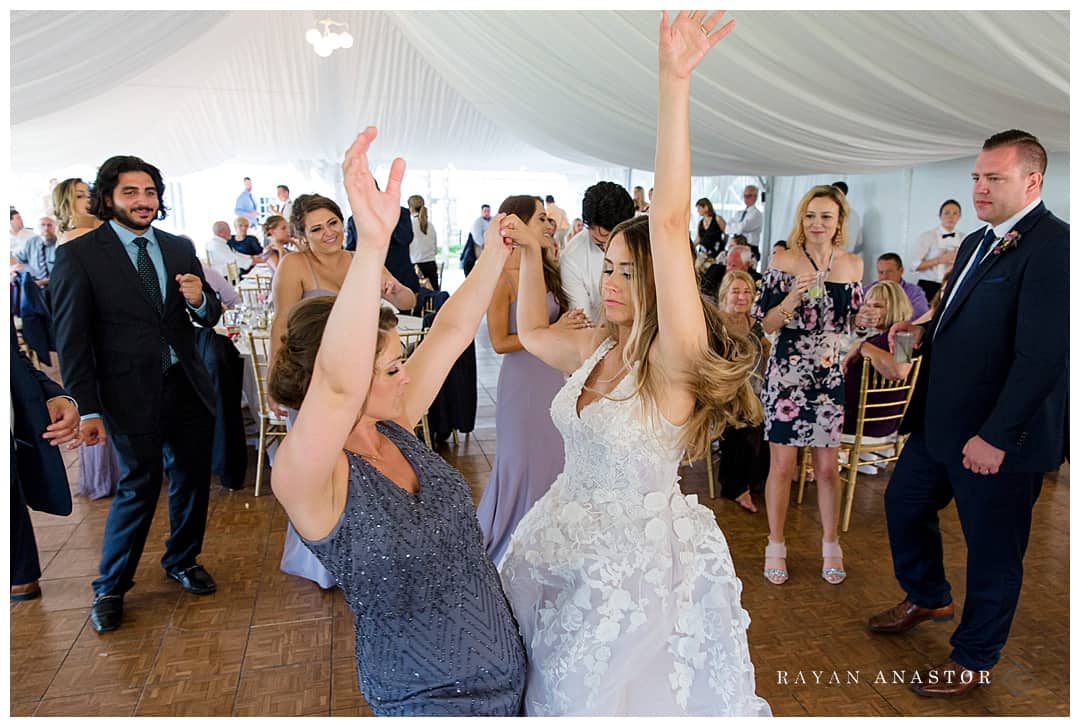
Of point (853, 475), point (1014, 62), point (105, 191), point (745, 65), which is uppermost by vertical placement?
point (745, 65)

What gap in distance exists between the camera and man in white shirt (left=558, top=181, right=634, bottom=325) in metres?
2.87

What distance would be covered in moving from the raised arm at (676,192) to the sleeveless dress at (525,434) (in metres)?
1.45

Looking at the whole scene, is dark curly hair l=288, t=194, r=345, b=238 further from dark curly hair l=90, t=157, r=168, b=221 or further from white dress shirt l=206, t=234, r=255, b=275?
white dress shirt l=206, t=234, r=255, b=275

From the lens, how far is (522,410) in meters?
2.88

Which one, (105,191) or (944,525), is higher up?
(105,191)

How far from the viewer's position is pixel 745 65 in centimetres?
324

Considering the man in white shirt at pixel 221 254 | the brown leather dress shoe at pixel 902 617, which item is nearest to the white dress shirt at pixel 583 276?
the brown leather dress shoe at pixel 902 617

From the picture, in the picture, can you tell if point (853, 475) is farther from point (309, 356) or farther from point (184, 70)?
point (184, 70)

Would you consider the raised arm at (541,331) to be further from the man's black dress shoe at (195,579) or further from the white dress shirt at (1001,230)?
the man's black dress shoe at (195,579)

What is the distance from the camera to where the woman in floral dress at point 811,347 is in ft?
9.43

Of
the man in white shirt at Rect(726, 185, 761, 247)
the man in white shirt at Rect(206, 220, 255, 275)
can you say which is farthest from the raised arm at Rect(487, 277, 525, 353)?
the man in white shirt at Rect(726, 185, 761, 247)

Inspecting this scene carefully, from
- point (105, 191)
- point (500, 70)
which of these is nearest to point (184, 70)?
point (500, 70)

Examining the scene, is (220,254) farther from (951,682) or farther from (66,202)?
(951,682)

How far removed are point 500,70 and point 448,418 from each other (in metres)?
2.18
